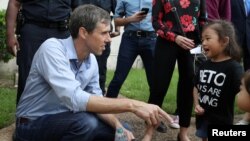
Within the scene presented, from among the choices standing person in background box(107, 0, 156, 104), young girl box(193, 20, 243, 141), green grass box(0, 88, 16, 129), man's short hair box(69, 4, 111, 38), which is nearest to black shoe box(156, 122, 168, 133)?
standing person in background box(107, 0, 156, 104)

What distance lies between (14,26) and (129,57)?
4.60 feet

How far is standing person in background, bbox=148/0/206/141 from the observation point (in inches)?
171

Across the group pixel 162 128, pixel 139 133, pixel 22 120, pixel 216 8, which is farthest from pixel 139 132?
pixel 22 120

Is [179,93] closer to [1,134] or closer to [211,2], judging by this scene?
[211,2]

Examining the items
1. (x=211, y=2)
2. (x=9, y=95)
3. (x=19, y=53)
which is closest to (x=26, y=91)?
(x=19, y=53)

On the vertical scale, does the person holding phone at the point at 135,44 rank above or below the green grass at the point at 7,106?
above

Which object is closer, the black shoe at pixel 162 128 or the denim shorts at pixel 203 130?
the denim shorts at pixel 203 130

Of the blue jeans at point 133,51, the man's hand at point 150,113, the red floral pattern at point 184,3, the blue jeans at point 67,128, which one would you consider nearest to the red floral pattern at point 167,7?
the red floral pattern at point 184,3

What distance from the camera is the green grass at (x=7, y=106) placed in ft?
16.6

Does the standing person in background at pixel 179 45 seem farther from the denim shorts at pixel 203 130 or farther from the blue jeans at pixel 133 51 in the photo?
the blue jeans at pixel 133 51

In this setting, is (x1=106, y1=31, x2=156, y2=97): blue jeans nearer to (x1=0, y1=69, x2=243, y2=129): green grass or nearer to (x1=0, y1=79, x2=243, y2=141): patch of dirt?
(x1=0, y1=79, x2=243, y2=141): patch of dirt

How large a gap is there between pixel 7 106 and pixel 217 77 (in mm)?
2881

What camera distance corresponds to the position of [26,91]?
349 centimetres

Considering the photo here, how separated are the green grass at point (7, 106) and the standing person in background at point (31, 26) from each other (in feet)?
2.61
